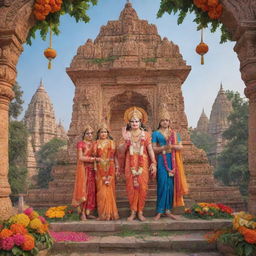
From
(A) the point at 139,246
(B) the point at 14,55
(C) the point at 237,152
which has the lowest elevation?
(A) the point at 139,246

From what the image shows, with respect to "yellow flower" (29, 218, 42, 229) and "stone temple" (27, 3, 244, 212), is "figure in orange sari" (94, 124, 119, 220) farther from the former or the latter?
"stone temple" (27, 3, 244, 212)

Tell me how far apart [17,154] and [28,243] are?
808 inches

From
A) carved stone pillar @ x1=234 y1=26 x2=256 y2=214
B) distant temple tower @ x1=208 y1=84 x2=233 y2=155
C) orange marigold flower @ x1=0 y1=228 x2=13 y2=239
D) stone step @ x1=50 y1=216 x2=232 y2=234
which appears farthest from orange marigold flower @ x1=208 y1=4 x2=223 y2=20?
distant temple tower @ x1=208 y1=84 x2=233 y2=155

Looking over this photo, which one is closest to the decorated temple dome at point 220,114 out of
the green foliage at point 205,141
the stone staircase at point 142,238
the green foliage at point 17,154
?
the green foliage at point 205,141

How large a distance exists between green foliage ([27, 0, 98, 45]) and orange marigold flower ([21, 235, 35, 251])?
142 inches

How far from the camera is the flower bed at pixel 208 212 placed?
558 cm

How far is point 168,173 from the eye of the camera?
5824 mm

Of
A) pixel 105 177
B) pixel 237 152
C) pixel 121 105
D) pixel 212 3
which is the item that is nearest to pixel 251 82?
pixel 212 3

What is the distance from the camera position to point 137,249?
4402mm

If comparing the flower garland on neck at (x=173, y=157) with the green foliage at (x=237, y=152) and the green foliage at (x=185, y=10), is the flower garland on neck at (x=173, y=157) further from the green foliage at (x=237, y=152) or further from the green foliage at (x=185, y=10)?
the green foliage at (x=237, y=152)

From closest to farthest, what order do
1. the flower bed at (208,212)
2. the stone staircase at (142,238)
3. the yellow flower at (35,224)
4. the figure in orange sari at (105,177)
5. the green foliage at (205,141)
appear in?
the yellow flower at (35,224) → the stone staircase at (142,238) → the flower bed at (208,212) → the figure in orange sari at (105,177) → the green foliage at (205,141)

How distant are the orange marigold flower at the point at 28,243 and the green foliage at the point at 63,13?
3.61 meters

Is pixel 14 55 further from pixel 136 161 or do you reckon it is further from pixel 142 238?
pixel 142 238

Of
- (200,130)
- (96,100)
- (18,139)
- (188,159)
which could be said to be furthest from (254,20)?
(200,130)
